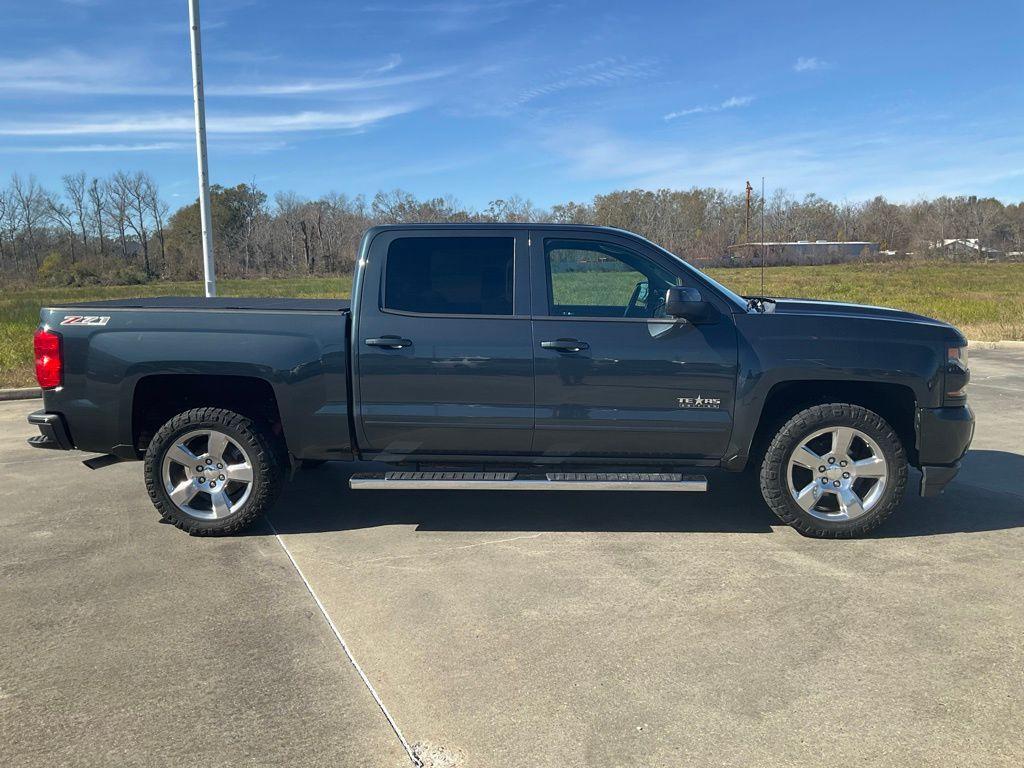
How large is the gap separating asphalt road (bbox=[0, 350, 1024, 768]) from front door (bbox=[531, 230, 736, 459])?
24.5 inches

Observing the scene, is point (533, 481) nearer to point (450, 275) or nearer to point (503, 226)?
point (450, 275)

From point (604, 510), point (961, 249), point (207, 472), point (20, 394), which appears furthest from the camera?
point (961, 249)

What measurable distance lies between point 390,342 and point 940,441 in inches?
134

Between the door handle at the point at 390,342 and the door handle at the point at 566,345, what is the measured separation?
828mm

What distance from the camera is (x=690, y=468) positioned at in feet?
16.6

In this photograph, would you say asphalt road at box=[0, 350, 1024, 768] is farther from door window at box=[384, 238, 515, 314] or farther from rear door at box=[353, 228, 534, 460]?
door window at box=[384, 238, 515, 314]

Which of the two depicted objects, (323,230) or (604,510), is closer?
(604,510)

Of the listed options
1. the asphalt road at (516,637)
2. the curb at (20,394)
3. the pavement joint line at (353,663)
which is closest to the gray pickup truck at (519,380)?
the asphalt road at (516,637)

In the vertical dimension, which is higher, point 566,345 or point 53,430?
point 566,345

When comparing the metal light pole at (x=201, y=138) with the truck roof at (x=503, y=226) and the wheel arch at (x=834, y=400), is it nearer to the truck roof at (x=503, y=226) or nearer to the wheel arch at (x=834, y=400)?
the truck roof at (x=503, y=226)

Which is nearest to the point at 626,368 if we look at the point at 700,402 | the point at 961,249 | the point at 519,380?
the point at 700,402

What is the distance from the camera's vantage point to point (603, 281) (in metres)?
5.01

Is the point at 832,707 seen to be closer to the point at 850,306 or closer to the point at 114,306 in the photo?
the point at 850,306

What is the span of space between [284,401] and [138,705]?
6.90ft
